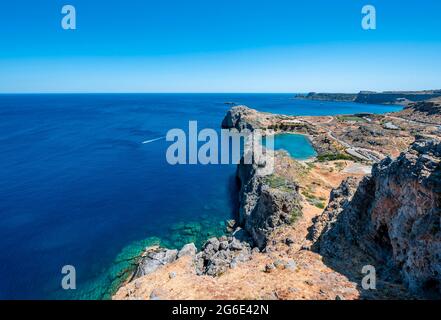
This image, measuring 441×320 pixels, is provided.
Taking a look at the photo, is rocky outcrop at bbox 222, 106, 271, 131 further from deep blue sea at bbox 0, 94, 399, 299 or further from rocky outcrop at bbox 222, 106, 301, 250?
rocky outcrop at bbox 222, 106, 301, 250

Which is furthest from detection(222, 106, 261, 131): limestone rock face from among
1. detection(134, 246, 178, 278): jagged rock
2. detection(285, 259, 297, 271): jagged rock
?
detection(285, 259, 297, 271): jagged rock

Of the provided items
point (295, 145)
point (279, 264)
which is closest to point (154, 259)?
point (279, 264)

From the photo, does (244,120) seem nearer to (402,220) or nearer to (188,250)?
(188,250)

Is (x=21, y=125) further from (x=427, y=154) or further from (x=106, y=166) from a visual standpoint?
(x=427, y=154)

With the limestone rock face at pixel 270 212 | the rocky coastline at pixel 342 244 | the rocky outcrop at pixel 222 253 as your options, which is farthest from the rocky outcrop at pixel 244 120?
the rocky outcrop at pixel 222 253

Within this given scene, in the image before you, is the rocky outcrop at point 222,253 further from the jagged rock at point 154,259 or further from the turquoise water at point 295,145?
the turquoise water at point 295,145
